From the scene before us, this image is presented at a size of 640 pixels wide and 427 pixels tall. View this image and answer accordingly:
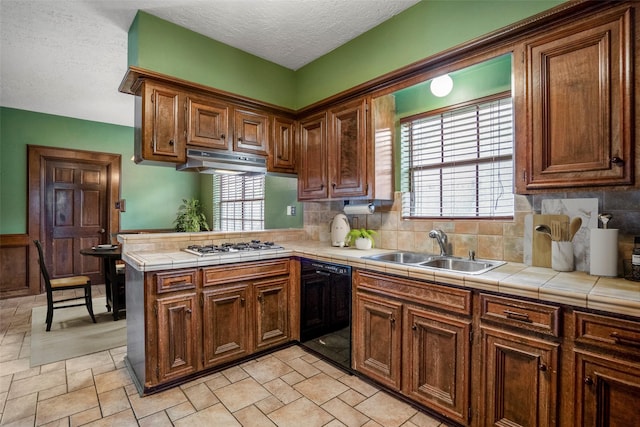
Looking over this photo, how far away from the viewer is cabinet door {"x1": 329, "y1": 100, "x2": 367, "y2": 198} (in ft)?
8.79

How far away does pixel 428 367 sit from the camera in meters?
1.90

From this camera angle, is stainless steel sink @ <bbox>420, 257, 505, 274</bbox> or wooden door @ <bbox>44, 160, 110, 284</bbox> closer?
stainless steel sink @ <bbox>420, 257, 505, 274</bbox>

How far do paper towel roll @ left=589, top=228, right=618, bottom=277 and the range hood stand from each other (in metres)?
2.56

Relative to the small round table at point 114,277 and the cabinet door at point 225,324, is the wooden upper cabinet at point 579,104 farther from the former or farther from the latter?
the small round table at point 114,277

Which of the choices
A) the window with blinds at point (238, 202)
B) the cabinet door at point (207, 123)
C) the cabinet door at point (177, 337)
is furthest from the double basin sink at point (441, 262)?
the window with blinds at point (238, 202)

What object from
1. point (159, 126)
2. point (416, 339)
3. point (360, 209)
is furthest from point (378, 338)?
point (159, 126)

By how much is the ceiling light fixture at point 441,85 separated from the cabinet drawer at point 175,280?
2265 mm

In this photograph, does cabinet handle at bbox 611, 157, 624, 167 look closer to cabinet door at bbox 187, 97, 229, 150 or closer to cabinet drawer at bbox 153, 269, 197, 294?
cabinet drawer at bbox 153, 269, 197, 294

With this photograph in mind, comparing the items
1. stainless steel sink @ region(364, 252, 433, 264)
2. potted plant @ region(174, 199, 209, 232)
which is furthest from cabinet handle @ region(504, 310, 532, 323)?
potted plant @ region(174, 199, 209, 232)

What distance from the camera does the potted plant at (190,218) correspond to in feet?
19.5

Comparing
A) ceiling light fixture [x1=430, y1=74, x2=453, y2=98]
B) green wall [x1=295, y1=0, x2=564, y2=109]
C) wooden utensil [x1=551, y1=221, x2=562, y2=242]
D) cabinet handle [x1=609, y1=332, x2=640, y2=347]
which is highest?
green wall [x1=295, y1=0, x2=564, y2=109]

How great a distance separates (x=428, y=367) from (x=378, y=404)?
1.42ft

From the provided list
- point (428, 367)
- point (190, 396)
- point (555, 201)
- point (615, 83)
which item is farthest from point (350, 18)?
point (190, 396)

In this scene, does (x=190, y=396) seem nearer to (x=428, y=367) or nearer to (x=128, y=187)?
(x=428, y=367)
